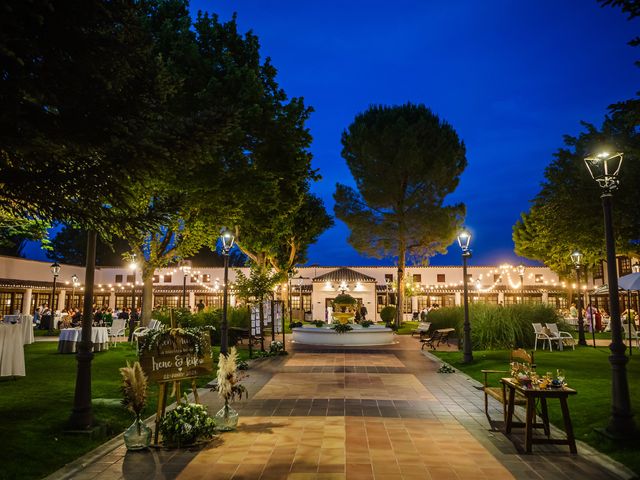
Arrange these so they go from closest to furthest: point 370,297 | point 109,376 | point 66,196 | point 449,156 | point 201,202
Result: 1. point 66,196
2. point 109,376
3. point 201,202
4. point 449,156
5. point 370,297

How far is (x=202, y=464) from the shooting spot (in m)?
4.99

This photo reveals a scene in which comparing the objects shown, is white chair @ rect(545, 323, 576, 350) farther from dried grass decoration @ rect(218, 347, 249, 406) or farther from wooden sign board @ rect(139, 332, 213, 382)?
wooden sign board @ rect(139, 332, 213, 382)

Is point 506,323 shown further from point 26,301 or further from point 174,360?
point 26,301

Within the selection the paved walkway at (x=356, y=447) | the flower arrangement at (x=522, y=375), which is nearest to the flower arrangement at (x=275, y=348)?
the paved walkway at (x=356, y=447)

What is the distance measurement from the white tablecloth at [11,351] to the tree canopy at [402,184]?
24392 millimetres

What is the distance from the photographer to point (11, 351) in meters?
10.2

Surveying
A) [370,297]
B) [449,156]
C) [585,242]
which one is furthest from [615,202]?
[370,297]

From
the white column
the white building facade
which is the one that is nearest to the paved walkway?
the white column

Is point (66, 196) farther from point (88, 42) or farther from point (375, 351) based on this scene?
point (375, 351)

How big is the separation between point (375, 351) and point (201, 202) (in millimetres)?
8791

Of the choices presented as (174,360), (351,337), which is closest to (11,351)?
(174,360)

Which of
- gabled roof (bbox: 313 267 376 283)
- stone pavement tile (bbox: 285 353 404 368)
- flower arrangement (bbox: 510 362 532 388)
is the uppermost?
gabled roof (bbox: 313 267 376 283)

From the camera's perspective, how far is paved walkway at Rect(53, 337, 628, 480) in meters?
4.75

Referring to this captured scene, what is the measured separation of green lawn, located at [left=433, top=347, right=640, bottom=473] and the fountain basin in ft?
14.4
